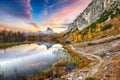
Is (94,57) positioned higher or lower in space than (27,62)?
higher

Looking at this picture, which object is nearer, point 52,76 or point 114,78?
point 114,78

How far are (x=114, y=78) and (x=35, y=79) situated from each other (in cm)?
1596

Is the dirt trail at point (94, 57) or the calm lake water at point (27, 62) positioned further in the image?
the calm lake water at point (27, 62)

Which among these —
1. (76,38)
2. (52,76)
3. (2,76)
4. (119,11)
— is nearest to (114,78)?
(52,76)

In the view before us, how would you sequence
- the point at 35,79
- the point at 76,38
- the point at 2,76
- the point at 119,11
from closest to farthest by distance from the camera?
the point at 35,79, the point at 2,76, the point at 76,38, the point at 119,11

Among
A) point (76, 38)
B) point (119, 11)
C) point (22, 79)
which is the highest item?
point (119, 11)

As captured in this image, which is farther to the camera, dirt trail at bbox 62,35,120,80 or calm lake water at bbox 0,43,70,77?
calm lake water at bbox 0,43,70,77

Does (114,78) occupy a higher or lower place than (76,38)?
lower

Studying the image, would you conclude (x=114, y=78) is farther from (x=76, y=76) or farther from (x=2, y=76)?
(x=2, y=76)

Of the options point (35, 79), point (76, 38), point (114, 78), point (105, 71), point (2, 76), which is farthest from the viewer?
point (76, 38)

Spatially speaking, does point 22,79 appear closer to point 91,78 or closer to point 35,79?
point 35,79

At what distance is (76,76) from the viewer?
34844mm

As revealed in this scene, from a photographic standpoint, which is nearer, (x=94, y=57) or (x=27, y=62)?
(x=94, y=57)

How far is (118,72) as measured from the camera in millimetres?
32500
